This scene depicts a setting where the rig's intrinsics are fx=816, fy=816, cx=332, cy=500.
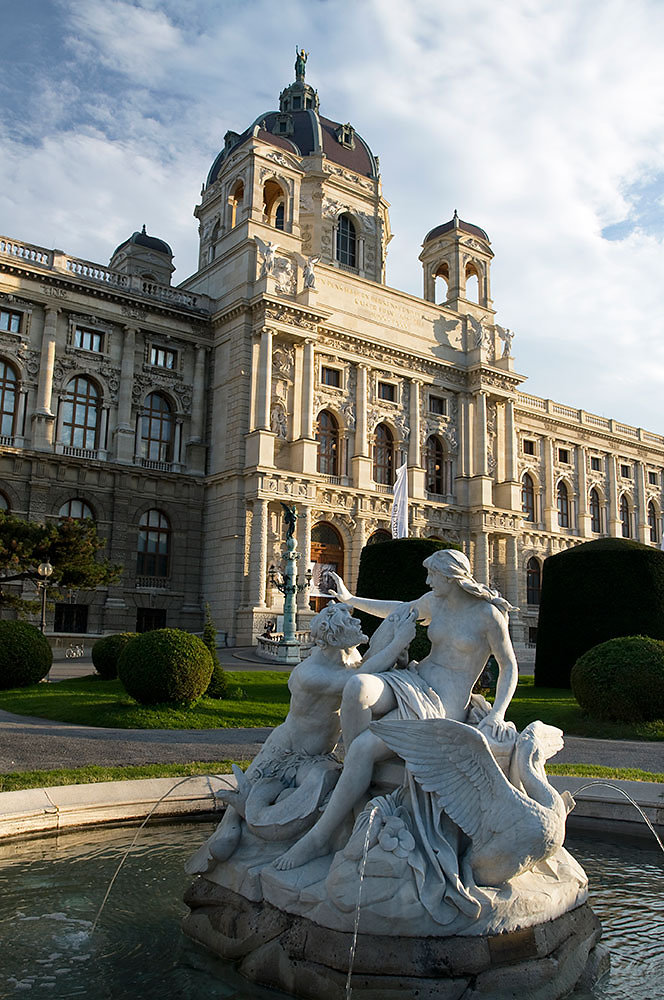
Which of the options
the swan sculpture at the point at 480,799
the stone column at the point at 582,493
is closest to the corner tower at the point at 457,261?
the stone column at the point at 582,493

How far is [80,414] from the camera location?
33.0 metres

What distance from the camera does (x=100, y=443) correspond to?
108 ft

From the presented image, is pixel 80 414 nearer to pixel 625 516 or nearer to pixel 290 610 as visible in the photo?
pixel 290 610

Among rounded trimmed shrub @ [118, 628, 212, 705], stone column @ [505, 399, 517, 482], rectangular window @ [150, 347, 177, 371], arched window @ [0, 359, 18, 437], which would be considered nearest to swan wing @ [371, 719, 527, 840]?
rounded trimmed shrub @ [118, 628, 212, 705]

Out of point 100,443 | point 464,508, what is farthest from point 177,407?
point 464,508

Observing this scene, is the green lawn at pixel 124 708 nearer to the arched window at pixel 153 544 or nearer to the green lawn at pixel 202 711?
the green lawn at pixel 202 711

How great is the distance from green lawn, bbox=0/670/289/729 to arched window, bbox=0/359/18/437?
1638 cm

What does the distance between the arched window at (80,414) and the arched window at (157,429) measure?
6.86ft

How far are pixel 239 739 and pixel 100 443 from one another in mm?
23222

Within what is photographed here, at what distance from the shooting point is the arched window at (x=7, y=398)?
31.2 metres

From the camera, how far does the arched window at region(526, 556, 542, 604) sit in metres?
46.1

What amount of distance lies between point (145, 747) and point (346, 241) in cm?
3850

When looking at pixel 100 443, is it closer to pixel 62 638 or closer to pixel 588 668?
pixel 62 638

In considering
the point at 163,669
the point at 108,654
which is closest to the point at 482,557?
the point at 108,654
